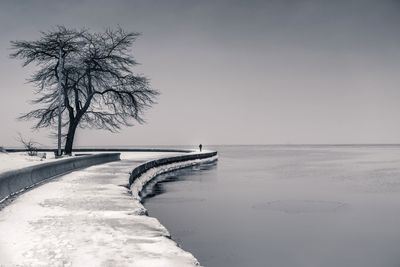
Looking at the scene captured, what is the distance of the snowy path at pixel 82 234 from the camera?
682cm

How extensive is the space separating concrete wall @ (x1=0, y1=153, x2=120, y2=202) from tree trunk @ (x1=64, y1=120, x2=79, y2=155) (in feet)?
37.4

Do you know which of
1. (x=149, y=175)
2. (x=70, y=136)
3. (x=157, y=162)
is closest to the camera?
(x=149, y=175)

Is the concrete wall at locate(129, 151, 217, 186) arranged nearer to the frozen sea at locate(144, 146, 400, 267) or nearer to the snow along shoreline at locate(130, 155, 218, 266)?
the snow along shoreline at locate(130, 155, 218, 266)

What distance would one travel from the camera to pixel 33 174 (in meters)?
17.5

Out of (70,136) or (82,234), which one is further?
(70,136)

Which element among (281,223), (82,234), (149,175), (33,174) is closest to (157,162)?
(149,175)

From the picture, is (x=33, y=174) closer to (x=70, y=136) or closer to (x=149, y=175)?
(x=149, y=175)

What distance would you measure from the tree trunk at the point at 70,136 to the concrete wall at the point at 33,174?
1140 cm

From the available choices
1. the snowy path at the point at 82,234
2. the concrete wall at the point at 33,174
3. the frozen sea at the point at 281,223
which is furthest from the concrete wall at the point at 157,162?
the snowy path at the point at 82,234

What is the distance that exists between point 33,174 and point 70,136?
2429 cm

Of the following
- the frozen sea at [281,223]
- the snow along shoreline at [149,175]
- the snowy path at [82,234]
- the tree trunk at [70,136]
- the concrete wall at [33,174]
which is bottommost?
the frozen sea at [281,223]

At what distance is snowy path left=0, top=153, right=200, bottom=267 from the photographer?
6.82 m

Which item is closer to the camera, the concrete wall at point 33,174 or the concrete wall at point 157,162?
the concrete wall at point 33,174

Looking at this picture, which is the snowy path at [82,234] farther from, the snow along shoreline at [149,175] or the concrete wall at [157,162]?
the concrete wall at [157,162]
